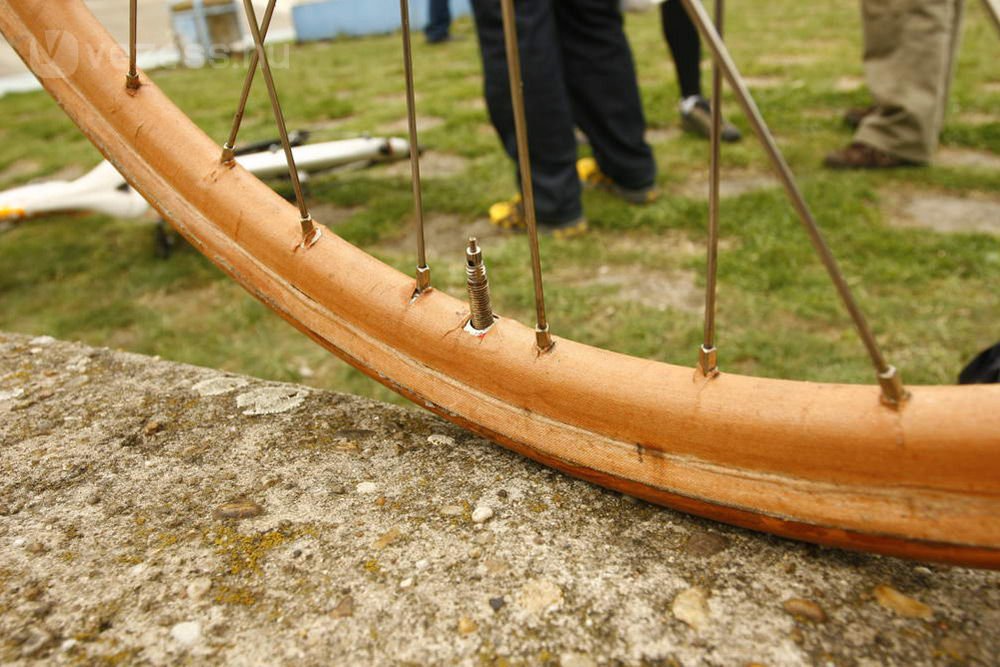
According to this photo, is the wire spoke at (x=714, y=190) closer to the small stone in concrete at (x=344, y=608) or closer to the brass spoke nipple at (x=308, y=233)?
the small stone in concrete at (x=344, y=608)

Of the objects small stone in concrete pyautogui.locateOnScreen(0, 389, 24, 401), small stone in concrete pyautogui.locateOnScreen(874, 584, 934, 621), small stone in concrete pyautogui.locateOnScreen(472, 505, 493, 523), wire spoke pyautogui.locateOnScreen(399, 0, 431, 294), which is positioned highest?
wire spoke pyautogui.locateOnScreen(399, 0, 431, 294)

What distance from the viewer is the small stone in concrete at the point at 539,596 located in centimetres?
74

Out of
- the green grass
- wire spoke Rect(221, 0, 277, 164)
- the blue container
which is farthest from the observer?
the blue container

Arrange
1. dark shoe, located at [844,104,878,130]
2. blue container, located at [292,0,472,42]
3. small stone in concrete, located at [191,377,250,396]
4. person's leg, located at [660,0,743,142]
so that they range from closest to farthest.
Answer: small stone in concrete, located at [191,377,250,396]
dark shoe, located at [844,104,878,130]
person's leg, located at [660,0,743,142]
blue container, located at [292,0,472,42]

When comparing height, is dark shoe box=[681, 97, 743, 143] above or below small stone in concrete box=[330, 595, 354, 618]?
below

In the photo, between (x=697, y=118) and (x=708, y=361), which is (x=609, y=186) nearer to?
(x=697, y=118)

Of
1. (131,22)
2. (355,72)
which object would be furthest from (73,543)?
(355,72)

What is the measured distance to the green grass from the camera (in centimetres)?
192

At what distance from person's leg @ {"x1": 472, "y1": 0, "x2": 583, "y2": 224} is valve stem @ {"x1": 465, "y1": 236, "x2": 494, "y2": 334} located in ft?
5.28

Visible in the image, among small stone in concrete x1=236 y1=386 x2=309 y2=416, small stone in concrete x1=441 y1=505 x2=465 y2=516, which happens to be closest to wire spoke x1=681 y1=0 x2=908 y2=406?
small stone in concrete x1=441 y1=505 x2=465 y2=516

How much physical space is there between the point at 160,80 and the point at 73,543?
5.92m

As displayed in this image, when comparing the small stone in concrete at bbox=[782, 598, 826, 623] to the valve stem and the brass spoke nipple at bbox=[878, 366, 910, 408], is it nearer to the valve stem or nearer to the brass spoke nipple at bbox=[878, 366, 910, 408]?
the brass spoke nipple at bbox=[878, 366, 910, 408]

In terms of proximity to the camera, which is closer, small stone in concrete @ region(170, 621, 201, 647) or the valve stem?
small stone in concrete @ region(170, 621, 201, 647)

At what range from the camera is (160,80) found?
598 cm
